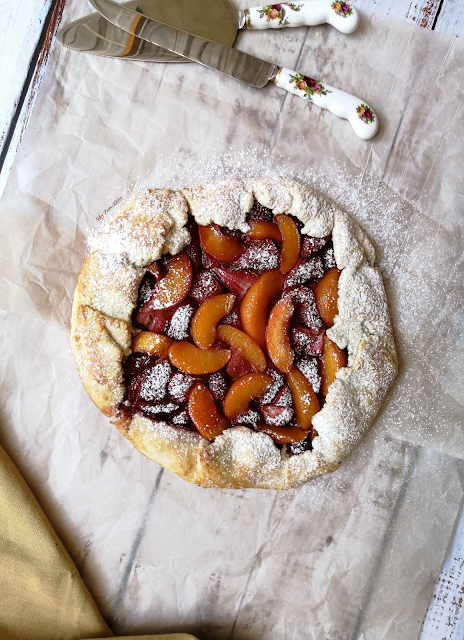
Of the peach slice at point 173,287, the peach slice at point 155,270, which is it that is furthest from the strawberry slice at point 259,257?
the peach slice at point 155,270

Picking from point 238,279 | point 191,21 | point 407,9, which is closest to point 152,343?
point 238,279

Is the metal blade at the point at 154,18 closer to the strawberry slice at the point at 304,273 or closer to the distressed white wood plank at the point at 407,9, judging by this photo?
the distressed white wood plank at the point at 407,9

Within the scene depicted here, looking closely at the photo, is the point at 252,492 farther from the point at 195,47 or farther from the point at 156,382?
the point at 195,47

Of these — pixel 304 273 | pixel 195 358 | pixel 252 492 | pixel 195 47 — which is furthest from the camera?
pixel 252 492

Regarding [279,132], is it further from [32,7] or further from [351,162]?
[32,7]

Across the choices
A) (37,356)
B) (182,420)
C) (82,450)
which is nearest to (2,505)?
(82,450)

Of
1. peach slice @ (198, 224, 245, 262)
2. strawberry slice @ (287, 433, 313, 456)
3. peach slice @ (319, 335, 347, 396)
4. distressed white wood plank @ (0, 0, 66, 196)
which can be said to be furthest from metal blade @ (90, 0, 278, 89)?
strawberry slice @ (287, 433, 313, 456)
